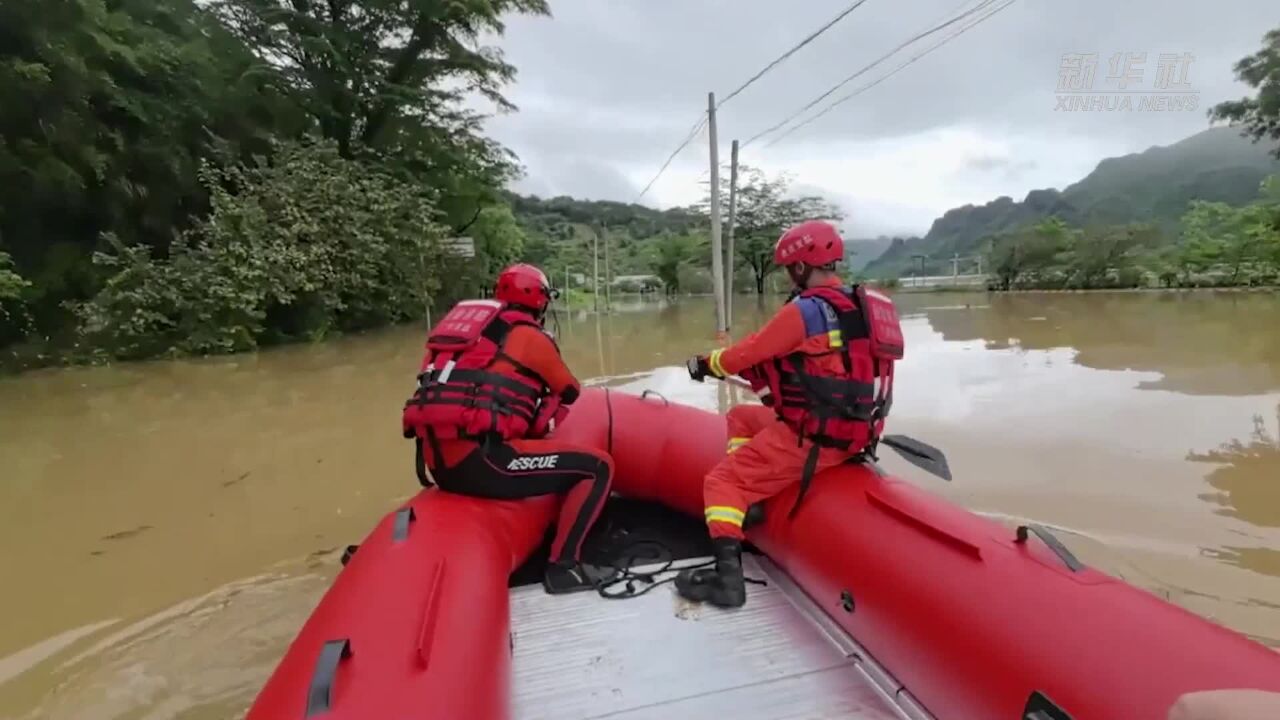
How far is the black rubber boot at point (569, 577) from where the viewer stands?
252 cm

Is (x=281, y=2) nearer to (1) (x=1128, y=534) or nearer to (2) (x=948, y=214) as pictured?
(1) (x=1128, y=534)

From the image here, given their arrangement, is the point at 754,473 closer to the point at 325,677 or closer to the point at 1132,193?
the point at 325,677

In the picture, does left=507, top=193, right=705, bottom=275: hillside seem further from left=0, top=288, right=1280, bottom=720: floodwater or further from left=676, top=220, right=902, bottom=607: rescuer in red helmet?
left=676, top=220, right=902, bottom=607: rescuer in red helmet

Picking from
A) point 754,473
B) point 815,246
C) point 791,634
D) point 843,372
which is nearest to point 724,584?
point 791,634

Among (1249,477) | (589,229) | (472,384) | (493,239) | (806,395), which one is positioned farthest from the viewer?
(589,229)

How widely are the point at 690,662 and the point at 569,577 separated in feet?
1.97

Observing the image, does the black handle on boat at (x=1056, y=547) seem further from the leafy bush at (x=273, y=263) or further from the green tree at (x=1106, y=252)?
the green tree at (x=1106, y=252)

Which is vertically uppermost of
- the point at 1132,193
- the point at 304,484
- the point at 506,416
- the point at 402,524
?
the point at 1132,193

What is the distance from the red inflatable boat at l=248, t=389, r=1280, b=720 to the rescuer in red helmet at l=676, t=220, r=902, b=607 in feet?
0.30

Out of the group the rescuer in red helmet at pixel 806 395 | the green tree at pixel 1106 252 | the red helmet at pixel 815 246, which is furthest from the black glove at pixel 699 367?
the green tree at pixel 1106 252

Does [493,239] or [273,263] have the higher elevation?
[493,239]

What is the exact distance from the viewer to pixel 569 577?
2.55 meters

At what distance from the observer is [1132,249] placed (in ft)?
64.8

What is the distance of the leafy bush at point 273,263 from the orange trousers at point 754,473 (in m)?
10.2
